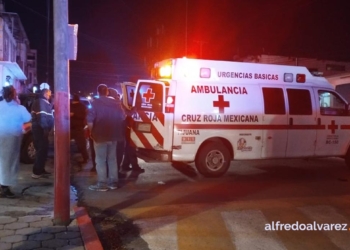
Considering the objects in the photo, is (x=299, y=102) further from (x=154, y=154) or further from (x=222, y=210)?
(x=222, y=210)

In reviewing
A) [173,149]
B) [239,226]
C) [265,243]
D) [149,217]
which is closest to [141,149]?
[173,149]

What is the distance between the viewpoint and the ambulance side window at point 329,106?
10062 millimetres

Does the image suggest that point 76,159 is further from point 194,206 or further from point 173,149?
point 194,206

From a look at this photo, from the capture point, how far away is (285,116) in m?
9.55

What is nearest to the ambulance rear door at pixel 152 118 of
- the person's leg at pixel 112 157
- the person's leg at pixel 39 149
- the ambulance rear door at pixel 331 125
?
the person's leg at pixel 112 157

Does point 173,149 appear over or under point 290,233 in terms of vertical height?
over

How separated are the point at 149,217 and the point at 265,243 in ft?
5.51

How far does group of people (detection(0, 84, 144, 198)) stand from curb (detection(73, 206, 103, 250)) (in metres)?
1.39

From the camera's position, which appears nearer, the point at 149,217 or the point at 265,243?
the point at 265,243

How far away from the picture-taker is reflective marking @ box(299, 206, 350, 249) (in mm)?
5238

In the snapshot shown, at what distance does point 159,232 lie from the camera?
5.39 metres

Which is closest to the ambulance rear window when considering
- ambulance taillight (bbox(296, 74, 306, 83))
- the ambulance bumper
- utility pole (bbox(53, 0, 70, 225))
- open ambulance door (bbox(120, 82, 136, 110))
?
the ambulance bumper

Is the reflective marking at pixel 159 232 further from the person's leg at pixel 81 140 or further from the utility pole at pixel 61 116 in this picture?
the person's leg at pixel 81 140

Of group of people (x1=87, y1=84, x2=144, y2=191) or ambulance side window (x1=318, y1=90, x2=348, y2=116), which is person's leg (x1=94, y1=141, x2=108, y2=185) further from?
ambulance side window (x1=318, y1=90, x2=348, y2=116)
